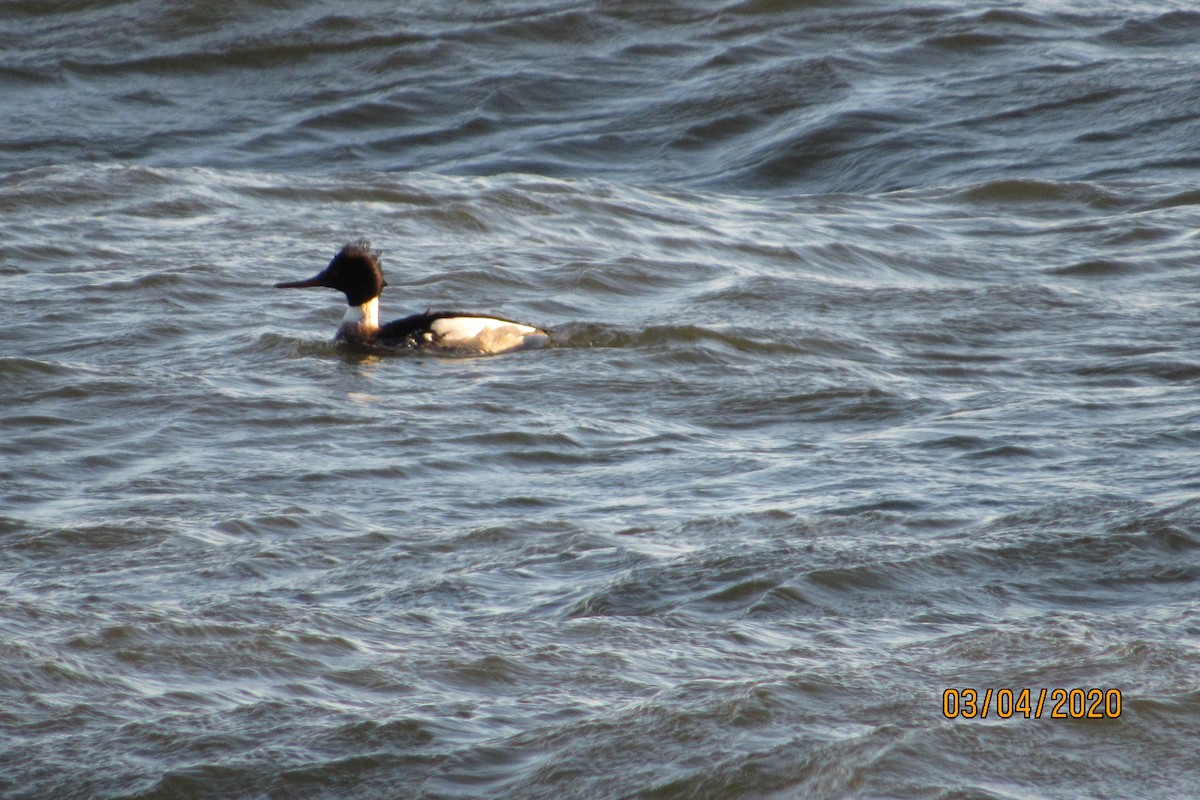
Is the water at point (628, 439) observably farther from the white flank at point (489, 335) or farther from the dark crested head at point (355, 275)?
the dark crested head at point (355, 275)

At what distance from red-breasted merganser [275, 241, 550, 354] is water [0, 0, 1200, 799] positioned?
0.72 feet

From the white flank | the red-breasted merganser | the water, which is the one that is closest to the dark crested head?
the red-breasted merganser

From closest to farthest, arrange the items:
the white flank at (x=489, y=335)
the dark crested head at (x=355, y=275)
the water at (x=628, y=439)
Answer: the water at (x=628, y=439), the white flank at (x=489, y=335), the dark crested head at (x=355, y=275)

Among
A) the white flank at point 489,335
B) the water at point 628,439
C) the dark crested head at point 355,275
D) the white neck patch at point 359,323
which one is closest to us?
the water at point 628,439
